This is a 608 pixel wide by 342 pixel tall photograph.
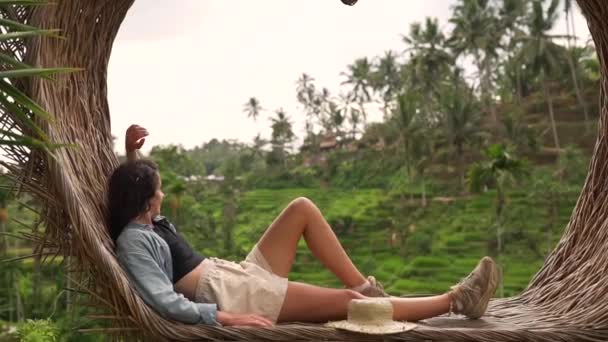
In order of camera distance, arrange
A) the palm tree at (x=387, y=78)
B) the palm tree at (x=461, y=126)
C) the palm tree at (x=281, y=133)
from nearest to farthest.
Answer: the palm tree at (x=281, y=133), the palm tree at (x=461, y=126), the palm tree at (x=387, y=78)

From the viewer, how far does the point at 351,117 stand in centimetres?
2808

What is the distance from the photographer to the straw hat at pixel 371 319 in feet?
8.81

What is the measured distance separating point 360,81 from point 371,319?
27.4 meters

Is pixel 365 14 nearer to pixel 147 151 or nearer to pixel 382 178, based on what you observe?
pixel 382 178

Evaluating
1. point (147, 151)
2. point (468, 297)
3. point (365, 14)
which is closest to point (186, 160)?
point (147, 151)

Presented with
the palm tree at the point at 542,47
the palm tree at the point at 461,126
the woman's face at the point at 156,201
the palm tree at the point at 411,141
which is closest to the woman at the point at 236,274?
the woman's face at the point at 156,201

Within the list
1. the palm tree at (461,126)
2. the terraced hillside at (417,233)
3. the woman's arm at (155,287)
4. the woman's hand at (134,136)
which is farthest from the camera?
the palm tree at (461,126)

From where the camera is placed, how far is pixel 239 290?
286cm

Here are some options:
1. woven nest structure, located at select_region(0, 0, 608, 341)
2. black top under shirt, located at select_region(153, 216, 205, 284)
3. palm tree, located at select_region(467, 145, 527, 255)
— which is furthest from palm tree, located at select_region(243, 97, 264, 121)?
black top under shirt, located at select_region(153, 216, 205, 284)

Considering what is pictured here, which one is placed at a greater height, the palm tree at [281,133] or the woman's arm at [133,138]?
the palm tree at [281,133]

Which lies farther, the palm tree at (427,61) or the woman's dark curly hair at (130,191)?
the palm tree at (427,61)

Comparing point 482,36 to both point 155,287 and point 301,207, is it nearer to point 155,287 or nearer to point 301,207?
point 301,207

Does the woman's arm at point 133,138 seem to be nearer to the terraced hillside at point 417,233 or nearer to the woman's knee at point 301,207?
the woman's knee at point 301,207

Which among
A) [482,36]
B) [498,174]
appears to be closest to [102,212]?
[498,174]
